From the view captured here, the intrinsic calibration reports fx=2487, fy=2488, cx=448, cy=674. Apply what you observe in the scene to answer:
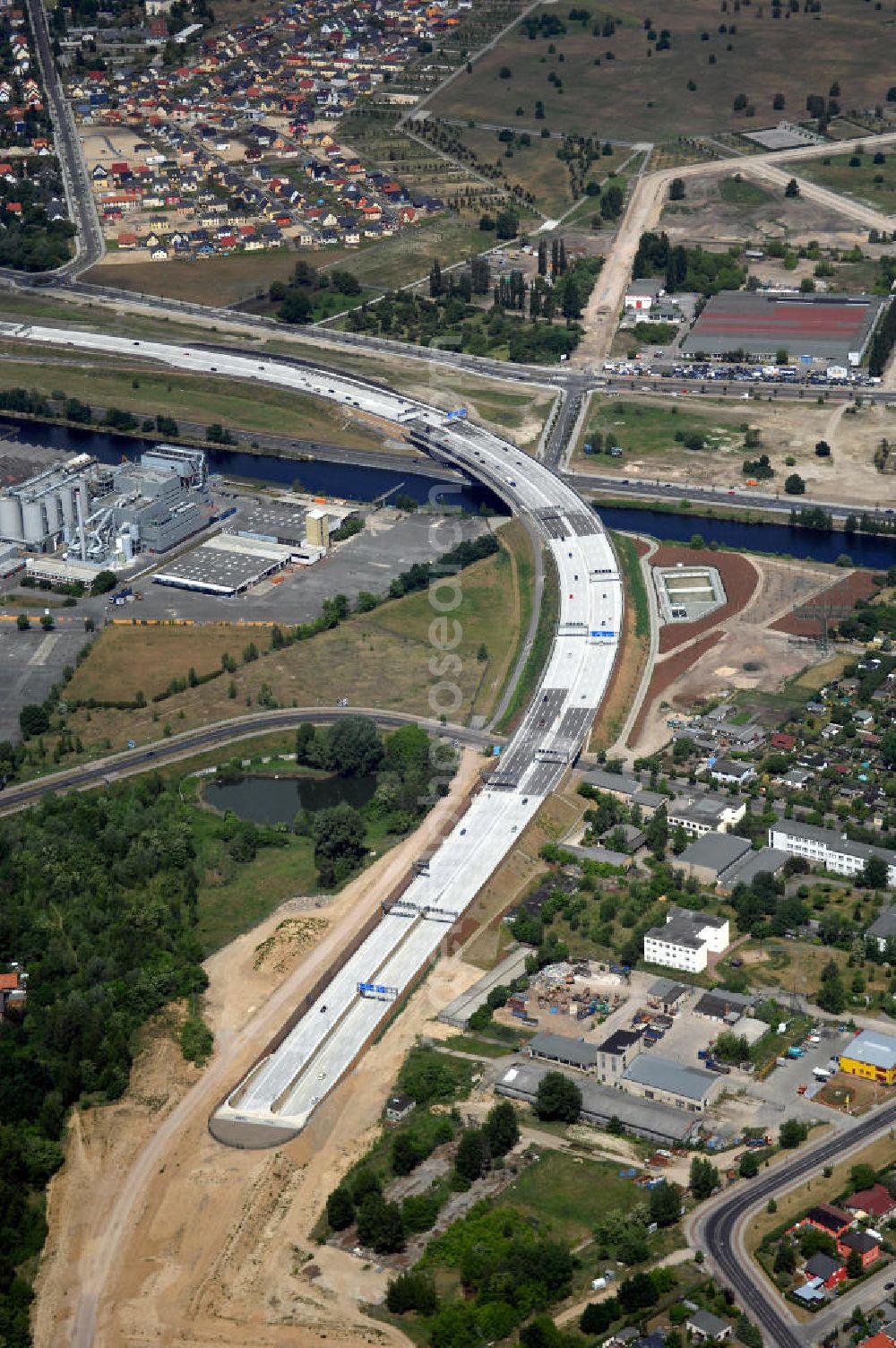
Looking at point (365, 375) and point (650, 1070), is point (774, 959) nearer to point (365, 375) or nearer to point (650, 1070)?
point (650, 1070)

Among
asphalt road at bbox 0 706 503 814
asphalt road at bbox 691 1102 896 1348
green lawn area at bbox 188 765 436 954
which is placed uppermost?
asphalt road at bbox 691 1102 896 1348

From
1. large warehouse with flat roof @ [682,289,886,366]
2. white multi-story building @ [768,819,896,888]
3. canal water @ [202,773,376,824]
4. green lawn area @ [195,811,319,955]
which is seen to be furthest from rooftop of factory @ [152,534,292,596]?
large warehouse with flat roof @ [682,289,886,366]

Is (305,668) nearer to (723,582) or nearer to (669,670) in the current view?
(669,670)

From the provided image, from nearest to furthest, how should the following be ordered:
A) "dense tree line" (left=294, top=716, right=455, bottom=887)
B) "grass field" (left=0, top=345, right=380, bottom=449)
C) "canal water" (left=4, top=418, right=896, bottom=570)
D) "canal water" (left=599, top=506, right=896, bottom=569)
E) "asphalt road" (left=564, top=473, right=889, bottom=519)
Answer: "dense tree line" (left=294, top=716, right=455, bottom=887)
"canal water" (left=599, top=506, right=896, bottom=569)
"canal water" (left=4, top=418, right=896, bottom=570)
"asphalt road" (left=564, top=473, right=889, bottom=519)
"grass field" (left=0, top=345, right=380, bottom=449)

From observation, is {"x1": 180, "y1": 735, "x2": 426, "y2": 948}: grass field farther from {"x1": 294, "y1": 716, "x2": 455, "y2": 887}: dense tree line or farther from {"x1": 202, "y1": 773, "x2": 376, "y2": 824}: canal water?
{"x1": 202, "y1": 773, "x2": 376, "y2": 824}: canal water

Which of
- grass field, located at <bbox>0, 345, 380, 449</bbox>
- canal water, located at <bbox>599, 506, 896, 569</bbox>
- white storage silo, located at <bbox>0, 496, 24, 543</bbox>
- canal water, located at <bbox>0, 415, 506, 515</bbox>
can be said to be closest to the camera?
canal water, located at <bbox>599, 506, 896, 569</bbox>

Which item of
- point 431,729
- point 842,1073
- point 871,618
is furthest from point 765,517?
point 842,1073

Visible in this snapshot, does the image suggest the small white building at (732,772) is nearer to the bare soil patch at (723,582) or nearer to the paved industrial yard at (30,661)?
the bare soil patch at (723,582)

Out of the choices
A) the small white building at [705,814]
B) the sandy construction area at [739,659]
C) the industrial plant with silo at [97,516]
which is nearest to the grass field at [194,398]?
the industrial plant with silo at [97,516]
